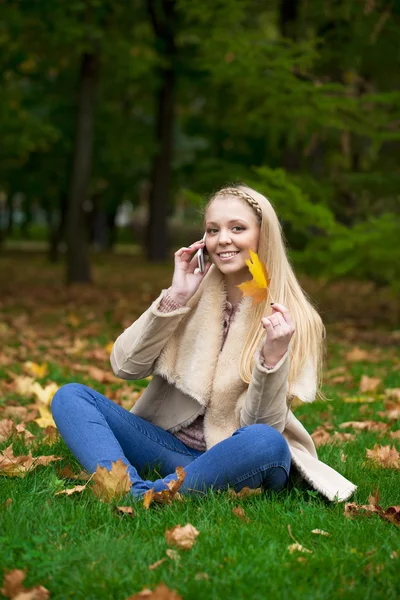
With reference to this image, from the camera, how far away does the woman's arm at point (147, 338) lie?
141 inches

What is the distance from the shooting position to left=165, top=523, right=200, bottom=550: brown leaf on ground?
2779mm

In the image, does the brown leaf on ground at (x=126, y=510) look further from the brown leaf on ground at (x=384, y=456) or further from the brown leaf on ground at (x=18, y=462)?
the brown leaf on ground at (x=384, y=456)

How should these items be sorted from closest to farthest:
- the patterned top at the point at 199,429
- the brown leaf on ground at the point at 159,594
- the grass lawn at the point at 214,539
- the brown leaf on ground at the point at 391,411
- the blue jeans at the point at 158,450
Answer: the brown leaf on ground at the point at 159,594, the grass lawn at the point at 214,539, the blue jeans at the point at 158,450, the patterned top at the point at 199,429, the brown leaf on ground at the point at 391,411

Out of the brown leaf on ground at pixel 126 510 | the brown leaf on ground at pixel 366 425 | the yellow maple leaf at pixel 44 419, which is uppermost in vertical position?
the brown leaf on ground at pixel 126 510

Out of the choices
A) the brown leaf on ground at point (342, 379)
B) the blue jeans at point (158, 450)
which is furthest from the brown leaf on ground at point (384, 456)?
the brown leaf on ground at point (342, 379)

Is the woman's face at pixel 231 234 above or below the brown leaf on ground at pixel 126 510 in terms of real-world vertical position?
above

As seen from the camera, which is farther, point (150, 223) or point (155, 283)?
point (150, 223)

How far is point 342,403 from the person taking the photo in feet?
18.9

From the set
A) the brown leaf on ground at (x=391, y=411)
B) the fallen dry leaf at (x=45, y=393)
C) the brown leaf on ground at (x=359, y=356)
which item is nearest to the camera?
the brown leaf on ground at (x=391, y=411)

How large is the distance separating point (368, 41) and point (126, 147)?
1083 cm

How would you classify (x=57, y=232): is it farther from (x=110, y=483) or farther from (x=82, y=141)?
(x=110, y=483)

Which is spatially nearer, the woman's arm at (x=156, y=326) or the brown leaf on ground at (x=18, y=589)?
the brown leaf on ground at (x=18, y=589)

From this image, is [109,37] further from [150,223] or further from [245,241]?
[245,241]

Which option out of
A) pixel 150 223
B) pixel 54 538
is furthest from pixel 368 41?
pixel 150 223
